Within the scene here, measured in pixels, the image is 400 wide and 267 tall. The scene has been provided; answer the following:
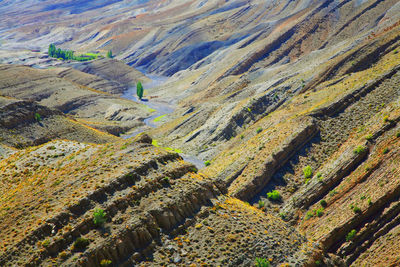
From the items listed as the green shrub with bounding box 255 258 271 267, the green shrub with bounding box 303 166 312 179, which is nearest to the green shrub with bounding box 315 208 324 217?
the green shrub with bounding box 303 166 312 179

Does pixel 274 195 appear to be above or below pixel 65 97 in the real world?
above

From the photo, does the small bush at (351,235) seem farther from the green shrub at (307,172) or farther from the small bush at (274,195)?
the green shrub at (307,172)

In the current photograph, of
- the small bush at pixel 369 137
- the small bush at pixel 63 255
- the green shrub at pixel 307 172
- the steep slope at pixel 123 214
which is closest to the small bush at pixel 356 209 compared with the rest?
the steep slope at pixel 123 214

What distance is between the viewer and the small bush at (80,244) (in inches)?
774

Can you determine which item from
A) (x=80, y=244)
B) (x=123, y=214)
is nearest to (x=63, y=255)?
(x=80, y=244)

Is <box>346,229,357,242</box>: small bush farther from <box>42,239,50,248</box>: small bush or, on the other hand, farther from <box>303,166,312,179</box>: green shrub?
<box>42,239,50,248</box>: small bush

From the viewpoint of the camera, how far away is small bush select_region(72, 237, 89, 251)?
19.7 m

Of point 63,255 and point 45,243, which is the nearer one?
point 63,255

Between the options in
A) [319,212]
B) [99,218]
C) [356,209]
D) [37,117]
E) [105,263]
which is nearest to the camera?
[105,263]

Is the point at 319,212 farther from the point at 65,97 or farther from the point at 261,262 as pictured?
the point at 65,97

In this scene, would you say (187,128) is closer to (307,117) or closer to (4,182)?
(307,117)

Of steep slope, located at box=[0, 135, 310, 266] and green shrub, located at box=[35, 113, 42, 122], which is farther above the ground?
steep slope, located at box=[0, 135, 310, 266]

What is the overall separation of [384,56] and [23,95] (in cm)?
10205

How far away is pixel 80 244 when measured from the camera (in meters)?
19.8
